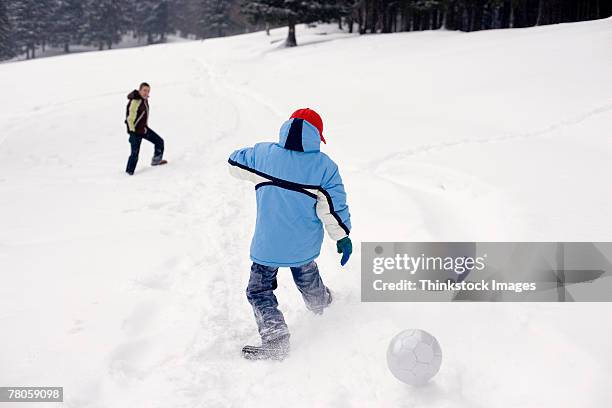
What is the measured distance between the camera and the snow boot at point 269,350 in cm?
365

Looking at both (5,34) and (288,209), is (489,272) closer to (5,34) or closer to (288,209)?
(288,209)

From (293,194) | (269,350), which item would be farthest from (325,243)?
(293,194)

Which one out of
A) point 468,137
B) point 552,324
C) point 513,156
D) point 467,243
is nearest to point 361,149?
point 468,137

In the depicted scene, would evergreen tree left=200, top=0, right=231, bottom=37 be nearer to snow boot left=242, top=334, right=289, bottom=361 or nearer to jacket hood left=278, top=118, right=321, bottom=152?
jacket hood left=278, top=118, right=321, bottom=152

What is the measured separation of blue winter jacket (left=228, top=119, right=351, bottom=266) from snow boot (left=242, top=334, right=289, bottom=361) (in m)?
0.61

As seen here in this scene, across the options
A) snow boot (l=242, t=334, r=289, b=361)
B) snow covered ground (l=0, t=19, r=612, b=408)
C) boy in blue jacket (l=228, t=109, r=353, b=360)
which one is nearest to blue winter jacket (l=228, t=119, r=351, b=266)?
boy in blue jacket (l=228, t=109, r=353, b=360)

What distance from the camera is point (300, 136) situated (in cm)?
336

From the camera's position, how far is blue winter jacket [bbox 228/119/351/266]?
340cm

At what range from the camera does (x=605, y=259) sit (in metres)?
4.35

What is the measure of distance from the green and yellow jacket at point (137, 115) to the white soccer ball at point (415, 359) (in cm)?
713

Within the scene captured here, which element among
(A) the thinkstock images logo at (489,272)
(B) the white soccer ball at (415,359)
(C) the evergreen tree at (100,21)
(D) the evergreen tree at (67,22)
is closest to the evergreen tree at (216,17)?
(C) the evergreen tree at (100,21)

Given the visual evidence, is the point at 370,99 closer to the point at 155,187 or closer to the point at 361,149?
the point at 361,149

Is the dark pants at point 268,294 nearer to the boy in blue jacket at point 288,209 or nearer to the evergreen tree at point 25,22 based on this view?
the boy in blue jacket at point 288,209

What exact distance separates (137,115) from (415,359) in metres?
7.36
